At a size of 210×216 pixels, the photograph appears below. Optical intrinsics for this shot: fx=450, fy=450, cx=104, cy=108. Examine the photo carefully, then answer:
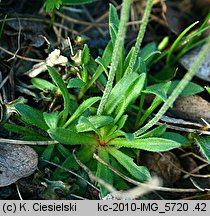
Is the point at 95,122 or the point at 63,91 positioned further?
the point at 63,91

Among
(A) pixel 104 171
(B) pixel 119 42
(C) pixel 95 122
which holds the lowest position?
(A) pixel 104 171

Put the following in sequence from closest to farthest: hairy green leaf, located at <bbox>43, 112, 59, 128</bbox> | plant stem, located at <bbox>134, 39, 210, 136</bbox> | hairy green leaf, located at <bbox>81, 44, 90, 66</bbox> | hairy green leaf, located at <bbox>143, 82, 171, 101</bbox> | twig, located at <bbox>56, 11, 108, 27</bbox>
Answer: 1. plant stem, located at <bbox>134, 39, 210, 136</bbox>
2. hairy green leaf, located at <bbox>143, 82, 171, 101</bbox>
3. hairy green leaf, located at <bbox>43, 112, 59, 128</bbox>
4. hairy green leaf, located at <bbox>81, 44, 90, 66</bbox>
5. twig, located at <bbox>56, 11, 108, 27</bbox>

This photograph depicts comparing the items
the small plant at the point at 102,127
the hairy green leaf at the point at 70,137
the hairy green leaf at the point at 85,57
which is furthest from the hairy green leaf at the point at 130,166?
the hairy green leaf at the point at 85,57

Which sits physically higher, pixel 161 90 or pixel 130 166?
pixel 161 90

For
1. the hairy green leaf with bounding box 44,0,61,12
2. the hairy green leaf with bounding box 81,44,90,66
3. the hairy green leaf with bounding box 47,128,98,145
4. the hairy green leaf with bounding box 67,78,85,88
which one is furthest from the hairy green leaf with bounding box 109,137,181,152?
the hairy green leaf with bounding box 44,0,61,12

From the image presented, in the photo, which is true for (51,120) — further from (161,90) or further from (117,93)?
(161,90)

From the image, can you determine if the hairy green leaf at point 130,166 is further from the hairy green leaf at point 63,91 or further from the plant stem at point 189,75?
the hairy green leaf at point 63,91

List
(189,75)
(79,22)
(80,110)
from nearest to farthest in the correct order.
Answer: (189,75) < (80,110) < (79,22)

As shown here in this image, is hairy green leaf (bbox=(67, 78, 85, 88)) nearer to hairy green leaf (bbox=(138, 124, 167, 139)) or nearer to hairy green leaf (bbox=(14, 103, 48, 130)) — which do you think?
hairy green leaf (bbox=(14, 103, 48, 130))

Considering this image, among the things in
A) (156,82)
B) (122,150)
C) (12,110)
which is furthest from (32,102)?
(156,82)

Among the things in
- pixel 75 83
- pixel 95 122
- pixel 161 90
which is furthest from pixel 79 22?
pixel 95 122

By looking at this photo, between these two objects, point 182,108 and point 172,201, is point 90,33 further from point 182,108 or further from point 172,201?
point 172,201
